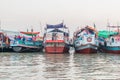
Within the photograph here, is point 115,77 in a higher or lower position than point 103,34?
lower

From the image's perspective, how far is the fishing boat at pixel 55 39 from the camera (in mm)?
46156

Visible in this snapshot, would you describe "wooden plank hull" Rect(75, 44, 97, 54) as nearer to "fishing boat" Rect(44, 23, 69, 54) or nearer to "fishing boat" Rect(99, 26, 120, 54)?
"fishing boat" Rect(44, 23, 69, 54)

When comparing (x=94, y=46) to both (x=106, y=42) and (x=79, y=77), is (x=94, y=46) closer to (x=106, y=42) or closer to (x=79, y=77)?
(x=106, y=42)

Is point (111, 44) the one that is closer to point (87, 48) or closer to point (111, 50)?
point (111, 50)

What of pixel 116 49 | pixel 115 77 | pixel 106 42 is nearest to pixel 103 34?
pixel 106 42

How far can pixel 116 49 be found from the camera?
156ft

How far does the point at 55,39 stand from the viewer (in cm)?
4700

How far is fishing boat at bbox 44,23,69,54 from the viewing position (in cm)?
4616

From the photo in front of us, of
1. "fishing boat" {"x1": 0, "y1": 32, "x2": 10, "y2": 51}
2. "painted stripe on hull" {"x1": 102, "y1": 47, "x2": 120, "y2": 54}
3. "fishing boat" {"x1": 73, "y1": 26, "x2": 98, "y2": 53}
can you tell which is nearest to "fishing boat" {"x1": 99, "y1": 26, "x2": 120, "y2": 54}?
"painted stripe on hull" {"x1": 102, "y1": 47, "x2": 120, "y2": 54}

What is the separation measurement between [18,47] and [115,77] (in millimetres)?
33801

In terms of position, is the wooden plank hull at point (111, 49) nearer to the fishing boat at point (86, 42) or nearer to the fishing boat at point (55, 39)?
the fishing boat at point (86, 42)

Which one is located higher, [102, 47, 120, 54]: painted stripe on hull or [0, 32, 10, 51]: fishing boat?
[0, 32, 10, 51]: fishing boat

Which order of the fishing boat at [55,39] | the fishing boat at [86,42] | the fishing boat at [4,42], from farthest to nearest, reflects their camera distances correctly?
the fishing boat at [4,42] → the fishing boat at [86,42] → the fishing boat at [55,39]

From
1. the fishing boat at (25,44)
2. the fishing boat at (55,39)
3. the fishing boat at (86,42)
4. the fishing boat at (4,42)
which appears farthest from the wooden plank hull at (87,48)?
the fishing boat at (4,42)
